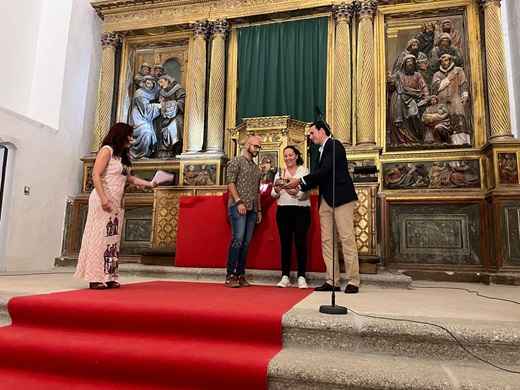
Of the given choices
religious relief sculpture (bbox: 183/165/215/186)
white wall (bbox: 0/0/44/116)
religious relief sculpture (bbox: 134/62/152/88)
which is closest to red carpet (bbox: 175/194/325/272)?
religious relief sculpture (bbox: 183/165/215/186)

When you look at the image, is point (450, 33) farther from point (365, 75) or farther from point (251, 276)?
point (251, 276)

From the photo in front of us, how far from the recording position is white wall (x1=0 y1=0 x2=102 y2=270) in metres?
6.97

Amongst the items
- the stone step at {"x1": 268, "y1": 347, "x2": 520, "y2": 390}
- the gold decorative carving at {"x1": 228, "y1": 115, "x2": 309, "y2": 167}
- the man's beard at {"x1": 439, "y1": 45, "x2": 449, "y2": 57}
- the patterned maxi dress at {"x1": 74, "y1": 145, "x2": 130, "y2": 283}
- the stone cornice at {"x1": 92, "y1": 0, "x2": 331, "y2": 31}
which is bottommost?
the stone step at {"x1": 268, "y1": 347, "x2": 520, "y2": 390}

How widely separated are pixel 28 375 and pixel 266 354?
4.82ft

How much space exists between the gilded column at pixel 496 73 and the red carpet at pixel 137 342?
568 cm

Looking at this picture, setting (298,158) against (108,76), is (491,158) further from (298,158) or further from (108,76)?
(108,76)

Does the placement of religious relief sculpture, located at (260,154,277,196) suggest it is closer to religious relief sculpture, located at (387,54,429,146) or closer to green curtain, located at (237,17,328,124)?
green curtain, located at (237,17,328,124)

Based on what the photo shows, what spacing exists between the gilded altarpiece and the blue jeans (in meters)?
1.89

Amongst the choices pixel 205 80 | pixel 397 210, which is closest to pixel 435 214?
pixel 397 210

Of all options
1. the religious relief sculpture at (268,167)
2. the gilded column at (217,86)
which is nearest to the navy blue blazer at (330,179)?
the religious relief sculpture at (268,167)

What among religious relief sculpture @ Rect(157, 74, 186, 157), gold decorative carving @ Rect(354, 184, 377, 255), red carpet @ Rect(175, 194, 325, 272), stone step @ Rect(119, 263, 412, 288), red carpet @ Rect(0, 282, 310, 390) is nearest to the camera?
red carpet @ Rect(0, 282, 310, 390)

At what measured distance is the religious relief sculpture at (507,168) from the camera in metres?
6.37

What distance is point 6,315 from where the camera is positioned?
3156 mm

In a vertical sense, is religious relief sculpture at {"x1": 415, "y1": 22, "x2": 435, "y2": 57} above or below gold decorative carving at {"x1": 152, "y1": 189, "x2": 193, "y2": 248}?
above
